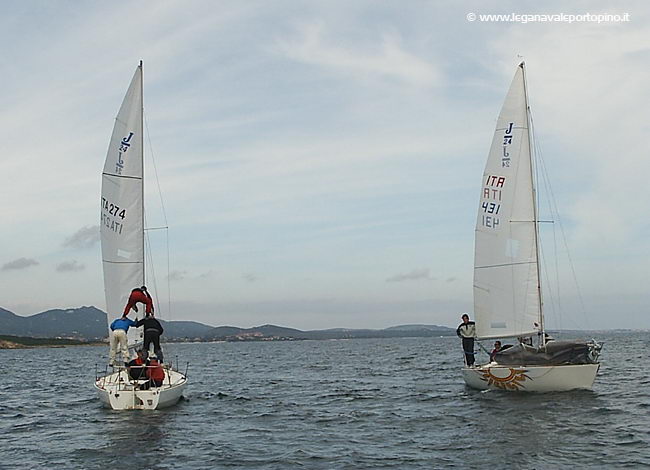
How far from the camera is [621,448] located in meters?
16.0

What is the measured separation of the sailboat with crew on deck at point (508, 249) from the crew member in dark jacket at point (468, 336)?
0.55m

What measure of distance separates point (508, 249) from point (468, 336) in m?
3.93

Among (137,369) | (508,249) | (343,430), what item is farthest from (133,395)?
(508,249)

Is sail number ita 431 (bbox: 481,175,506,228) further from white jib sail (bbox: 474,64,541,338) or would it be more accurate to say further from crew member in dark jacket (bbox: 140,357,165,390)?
crew member in dark jacket (bbox: 140,357,165,390)

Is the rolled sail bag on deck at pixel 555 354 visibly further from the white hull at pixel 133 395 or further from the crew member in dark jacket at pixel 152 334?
the crew member in dark jacket at pixel 152 334

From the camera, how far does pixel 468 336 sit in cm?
2770

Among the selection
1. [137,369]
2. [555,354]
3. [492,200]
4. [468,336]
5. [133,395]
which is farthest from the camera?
[468,336]

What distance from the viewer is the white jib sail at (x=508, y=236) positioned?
84.5 ft

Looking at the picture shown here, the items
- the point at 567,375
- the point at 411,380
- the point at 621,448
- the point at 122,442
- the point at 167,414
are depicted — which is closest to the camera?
the point at 621,448

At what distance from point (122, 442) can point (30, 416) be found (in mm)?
7710

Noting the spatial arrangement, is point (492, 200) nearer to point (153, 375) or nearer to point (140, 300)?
point (140, 300)

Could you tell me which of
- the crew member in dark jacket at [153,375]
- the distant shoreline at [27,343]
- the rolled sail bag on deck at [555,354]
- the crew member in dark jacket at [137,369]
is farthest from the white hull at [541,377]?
the distant shoreline at [27,343]

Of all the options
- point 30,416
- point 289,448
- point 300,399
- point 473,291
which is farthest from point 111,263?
point 473,291

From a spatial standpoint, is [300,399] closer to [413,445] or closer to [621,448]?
[413,445]
